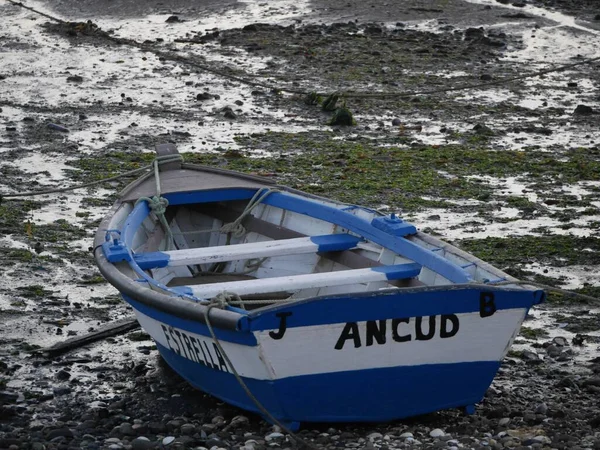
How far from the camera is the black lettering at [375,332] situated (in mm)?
5855

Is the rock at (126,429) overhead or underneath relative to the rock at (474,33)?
underneath

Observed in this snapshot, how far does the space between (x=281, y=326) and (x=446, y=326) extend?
859 millimetres

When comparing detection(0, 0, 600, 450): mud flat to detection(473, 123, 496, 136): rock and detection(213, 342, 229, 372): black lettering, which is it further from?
detection(213, 342, 229, 372): black lettering

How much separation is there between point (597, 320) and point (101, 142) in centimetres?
716

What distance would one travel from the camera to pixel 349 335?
231 inches

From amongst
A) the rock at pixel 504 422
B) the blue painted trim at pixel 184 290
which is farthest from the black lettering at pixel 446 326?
the blue painted trim at pixel 184 290

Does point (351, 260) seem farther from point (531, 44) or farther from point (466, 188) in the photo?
point (531, 44)

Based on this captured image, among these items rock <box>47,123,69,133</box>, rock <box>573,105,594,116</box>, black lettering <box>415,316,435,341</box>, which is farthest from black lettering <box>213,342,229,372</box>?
rock <box>573,105,594,116</box>

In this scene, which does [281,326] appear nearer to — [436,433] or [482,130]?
[436,433]

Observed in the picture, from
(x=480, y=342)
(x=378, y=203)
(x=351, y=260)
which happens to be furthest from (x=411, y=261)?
(x=378, y=203)

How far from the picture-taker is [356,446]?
19.7 ft

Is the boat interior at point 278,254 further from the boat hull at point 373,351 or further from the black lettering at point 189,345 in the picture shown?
the boat hull at point 373,351

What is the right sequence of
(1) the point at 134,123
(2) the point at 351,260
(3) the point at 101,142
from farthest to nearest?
(1) the point at 134,123 → (3) the point at 101,142 → (2) the point at 351,260

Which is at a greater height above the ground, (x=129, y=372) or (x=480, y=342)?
(x=480, y=342)
